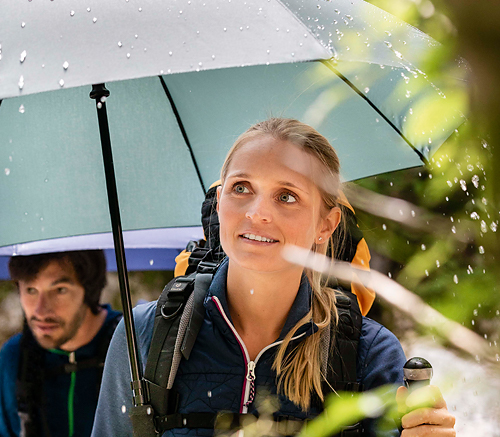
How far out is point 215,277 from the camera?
2.18 m

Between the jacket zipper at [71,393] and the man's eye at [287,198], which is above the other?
the man's eye at [287,198]

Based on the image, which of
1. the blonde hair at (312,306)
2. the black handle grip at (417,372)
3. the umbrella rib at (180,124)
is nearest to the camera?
the black handle grip at (417,372)

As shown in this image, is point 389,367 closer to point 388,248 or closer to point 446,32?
point 388,248

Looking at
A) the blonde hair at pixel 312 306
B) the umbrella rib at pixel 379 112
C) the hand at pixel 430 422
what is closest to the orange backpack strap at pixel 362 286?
the blonde hair at pixel 312 306

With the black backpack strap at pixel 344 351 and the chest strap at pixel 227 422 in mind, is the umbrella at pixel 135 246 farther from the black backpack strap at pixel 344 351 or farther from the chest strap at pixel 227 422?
the black backpack strap at pixel 344 351

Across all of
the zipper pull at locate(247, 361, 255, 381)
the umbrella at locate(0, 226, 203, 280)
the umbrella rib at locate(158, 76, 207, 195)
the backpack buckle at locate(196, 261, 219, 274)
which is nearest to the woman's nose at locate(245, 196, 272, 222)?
the backpack buckle at locate(196, 261, 219, 274)

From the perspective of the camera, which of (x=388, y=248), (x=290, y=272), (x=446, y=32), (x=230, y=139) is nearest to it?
(x=446, y=32)

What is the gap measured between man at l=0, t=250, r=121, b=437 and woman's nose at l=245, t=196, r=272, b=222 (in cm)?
235

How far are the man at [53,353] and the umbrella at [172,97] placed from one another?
0.80 metres

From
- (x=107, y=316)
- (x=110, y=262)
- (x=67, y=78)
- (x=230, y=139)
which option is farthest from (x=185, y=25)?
(x=110, y=262)

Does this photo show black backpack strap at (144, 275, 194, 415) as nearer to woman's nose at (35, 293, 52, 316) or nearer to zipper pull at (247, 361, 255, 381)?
zipper pull at (247, 361, 255, 381)

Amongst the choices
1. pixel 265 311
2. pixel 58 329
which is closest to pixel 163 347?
pixel 265 311

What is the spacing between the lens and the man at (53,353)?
11.9 ft

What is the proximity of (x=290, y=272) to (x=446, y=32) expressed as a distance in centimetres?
165
